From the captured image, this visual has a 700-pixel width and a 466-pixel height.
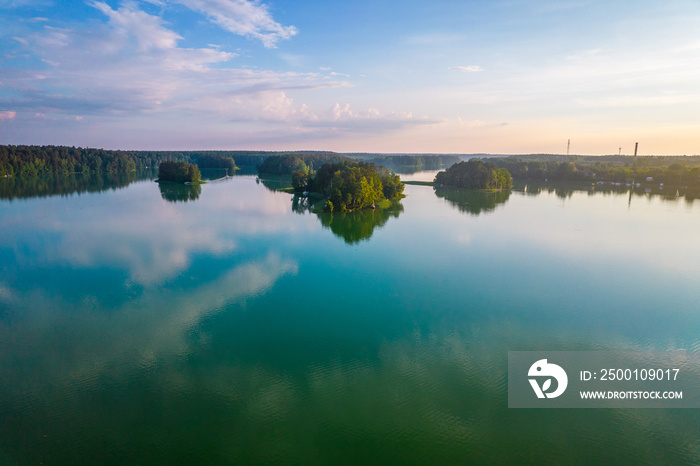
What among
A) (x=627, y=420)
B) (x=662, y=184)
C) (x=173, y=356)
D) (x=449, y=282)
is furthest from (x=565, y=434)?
(x=662, y=184)

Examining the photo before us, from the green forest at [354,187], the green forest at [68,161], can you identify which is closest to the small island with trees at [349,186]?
the green forest at [354,187]

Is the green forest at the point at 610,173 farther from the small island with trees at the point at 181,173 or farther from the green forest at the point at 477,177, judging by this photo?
the small island with trees at the point at 181,173

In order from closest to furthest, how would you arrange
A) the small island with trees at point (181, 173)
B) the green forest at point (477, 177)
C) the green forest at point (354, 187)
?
the green forest at point (354, 187), the green forest at point (477, 177), the small island with trees at point (181, 173)

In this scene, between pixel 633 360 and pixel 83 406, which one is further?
pixel 633 360

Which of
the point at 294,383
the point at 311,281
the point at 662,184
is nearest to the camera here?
the point at 294,383

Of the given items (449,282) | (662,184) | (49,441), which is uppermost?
(662,184)

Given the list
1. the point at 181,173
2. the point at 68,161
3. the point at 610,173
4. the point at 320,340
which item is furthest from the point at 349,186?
the point at 68,161

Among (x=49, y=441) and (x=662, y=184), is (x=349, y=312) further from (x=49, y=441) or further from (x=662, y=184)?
(x=662, y=184)

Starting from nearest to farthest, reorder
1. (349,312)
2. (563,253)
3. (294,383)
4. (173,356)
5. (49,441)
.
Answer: (49,441)
(294,383)
(173,356)
(349,312)
(563,253)
